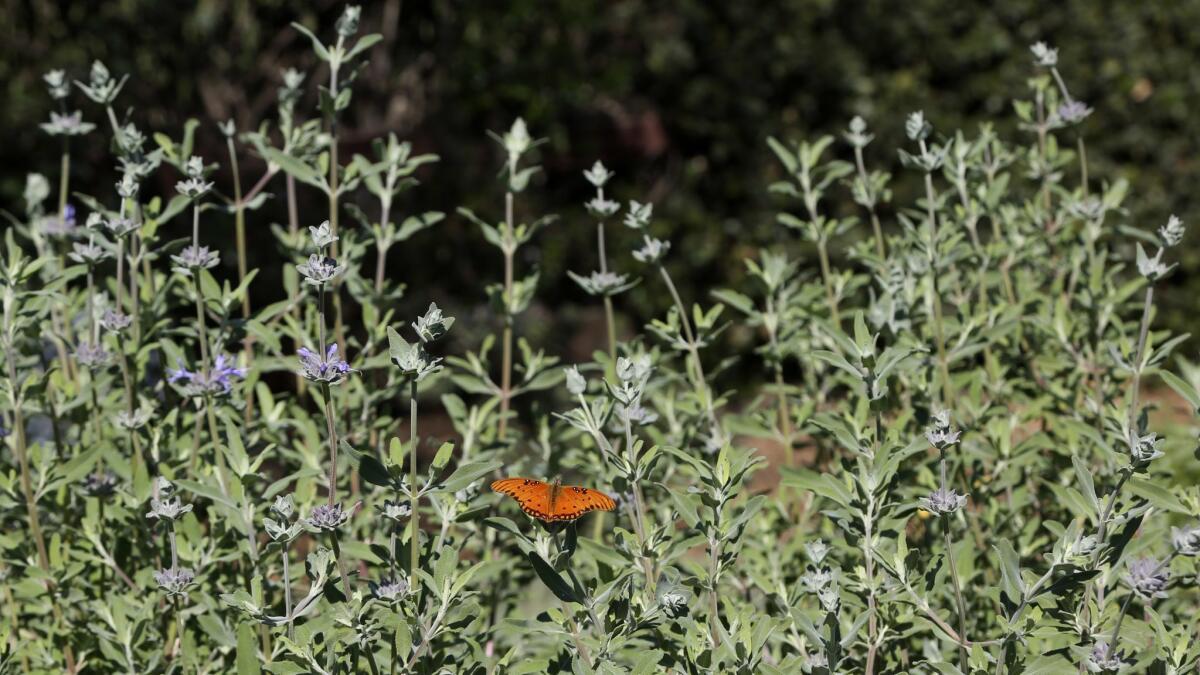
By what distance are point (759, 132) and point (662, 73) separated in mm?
660

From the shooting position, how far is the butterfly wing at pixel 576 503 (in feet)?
4.83

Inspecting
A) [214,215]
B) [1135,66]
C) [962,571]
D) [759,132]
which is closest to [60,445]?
[962,571]

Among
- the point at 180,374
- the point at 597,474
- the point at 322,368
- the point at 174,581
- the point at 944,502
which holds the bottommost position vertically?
the point at 597,474

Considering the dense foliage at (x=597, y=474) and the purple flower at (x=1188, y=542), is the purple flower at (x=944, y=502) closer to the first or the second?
the dense foliage at (x=597, y=474)

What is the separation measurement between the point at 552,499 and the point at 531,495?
25mm

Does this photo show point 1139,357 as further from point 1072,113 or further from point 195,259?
point 195,259

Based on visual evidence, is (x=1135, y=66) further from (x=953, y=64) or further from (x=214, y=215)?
(x=214, y=215)

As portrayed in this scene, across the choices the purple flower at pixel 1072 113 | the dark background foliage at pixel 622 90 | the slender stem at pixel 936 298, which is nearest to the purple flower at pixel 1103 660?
the slender stem at pixel 936 298

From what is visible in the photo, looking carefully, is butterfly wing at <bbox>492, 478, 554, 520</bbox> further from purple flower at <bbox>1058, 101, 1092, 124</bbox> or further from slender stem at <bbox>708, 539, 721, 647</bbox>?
purple flower at <bbox>1058, 101, 1092, 124</bbox>

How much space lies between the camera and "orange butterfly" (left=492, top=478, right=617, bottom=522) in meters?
1.46

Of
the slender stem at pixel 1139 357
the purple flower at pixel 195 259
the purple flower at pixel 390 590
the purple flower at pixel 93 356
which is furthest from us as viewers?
the purple flower at pixel 93 356

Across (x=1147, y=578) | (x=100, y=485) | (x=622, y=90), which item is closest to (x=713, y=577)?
(x=1147, y=578)

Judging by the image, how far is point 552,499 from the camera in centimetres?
149

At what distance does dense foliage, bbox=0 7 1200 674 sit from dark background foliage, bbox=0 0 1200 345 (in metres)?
3.60
